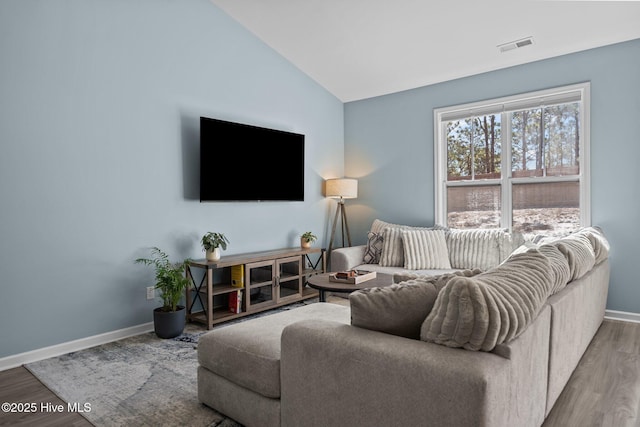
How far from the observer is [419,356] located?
4.19ft

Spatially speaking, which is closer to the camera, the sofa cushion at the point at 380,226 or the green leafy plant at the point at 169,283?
the green leafy plant at the point at 169,283

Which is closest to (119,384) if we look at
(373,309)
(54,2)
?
(373,309)

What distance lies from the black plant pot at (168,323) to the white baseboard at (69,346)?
240 millimetres

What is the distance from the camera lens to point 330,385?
147 centimetres

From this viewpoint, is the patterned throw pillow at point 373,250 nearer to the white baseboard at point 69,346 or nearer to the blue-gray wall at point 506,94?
the blue-gray wall at point 506,94

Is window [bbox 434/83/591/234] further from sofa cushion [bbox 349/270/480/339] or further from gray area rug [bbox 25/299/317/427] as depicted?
gray area rug [bbox 25/299/317/427]

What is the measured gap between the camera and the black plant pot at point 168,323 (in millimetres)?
3164

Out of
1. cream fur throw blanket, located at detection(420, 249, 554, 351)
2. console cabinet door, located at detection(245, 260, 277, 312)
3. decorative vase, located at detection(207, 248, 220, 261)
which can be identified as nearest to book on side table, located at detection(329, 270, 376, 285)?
console cabinet door, located at detection(245, 260, 277, 312)

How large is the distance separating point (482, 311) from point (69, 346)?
2945 millimetres

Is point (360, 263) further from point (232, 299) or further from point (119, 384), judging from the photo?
point (119, 384)

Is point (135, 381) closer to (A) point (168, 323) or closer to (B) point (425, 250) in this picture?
(A) point (168, 323)

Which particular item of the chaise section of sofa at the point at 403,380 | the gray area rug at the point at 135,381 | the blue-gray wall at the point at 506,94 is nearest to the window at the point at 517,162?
the blue-gray wall at the point at 506,94

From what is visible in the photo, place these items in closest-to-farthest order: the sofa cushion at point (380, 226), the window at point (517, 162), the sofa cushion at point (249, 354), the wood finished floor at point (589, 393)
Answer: the sofa cushion at point (249, 354) → the wood finished floor at point (589, 393) → the window at point (517, 162) → the sofa cushion at point (380, 226)

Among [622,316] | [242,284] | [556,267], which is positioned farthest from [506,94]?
[242,284]
